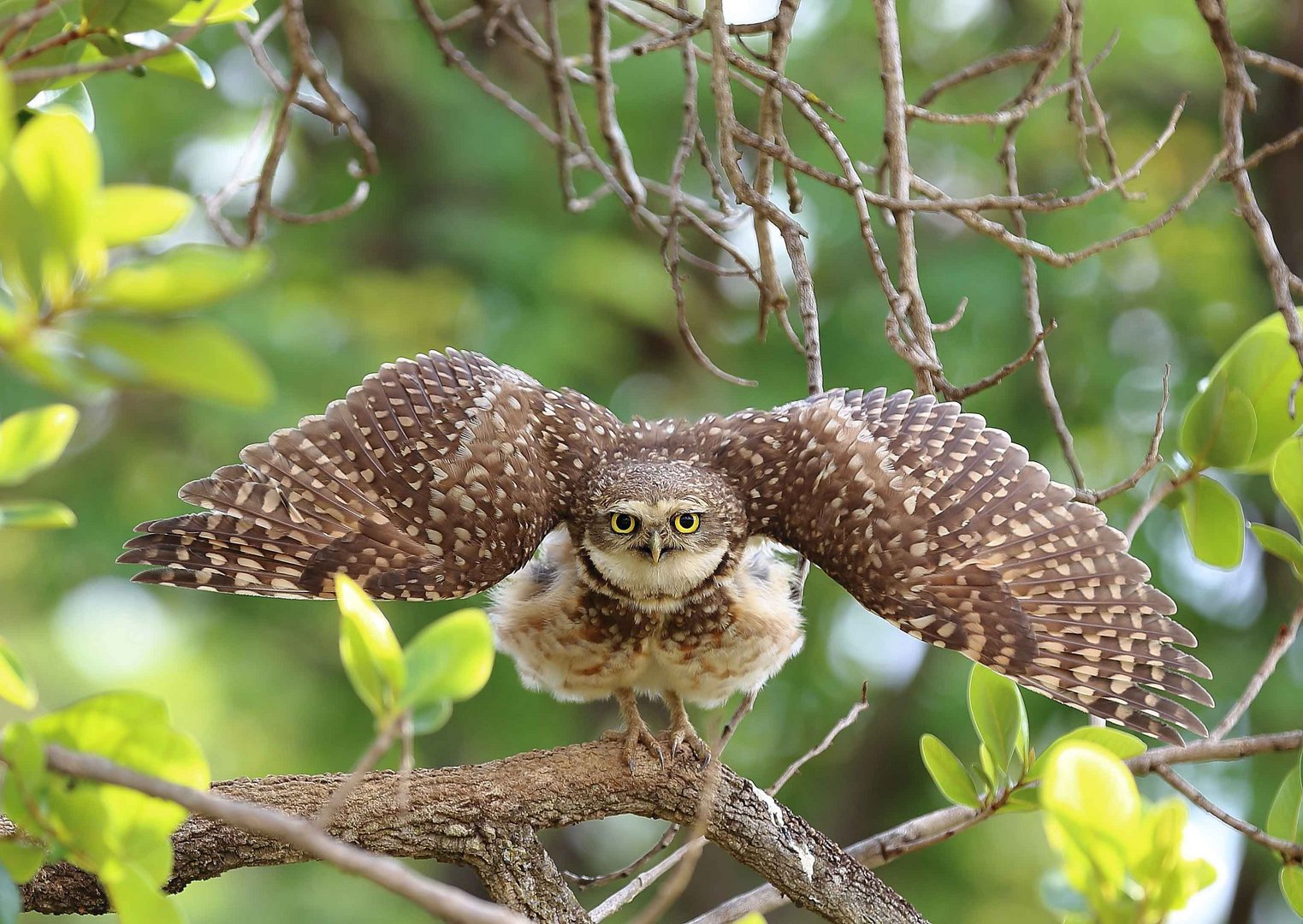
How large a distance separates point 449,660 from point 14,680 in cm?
47

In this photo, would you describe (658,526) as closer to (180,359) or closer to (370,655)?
(370,655)

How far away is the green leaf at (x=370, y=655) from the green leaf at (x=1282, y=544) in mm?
1502

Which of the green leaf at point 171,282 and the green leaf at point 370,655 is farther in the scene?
the green leaf at point 370,655

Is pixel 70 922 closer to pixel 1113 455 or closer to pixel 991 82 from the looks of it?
pixel 1113 455

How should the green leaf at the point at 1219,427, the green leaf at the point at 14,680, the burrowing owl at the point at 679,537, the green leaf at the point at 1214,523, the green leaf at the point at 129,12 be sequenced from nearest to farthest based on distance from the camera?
the green leaf at the point at 14,680 < the green leaf at the point at 129,12 < the green leaf at the point at 1219,427 < the green leaf at the point at 1214,523 < the burrowing owl at the point at 679,537

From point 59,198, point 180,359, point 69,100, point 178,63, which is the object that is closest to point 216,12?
point 178,63

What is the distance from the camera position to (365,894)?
648 centimetres

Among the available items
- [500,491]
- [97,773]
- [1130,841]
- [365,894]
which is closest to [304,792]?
[500,491]

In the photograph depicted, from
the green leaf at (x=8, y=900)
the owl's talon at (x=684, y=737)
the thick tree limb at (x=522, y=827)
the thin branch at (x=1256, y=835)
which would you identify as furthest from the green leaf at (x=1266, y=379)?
the green leaf at (x=8, y=900)

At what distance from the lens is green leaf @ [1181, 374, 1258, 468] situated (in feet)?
7.51

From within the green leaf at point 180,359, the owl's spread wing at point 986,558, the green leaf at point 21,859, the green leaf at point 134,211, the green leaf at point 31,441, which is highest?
the green leaf at point 134,211

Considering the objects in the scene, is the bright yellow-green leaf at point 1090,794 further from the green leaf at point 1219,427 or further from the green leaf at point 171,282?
the green leaf at point 1219,427

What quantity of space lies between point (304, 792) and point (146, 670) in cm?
543

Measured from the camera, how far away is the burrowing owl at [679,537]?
2650 millimetres
